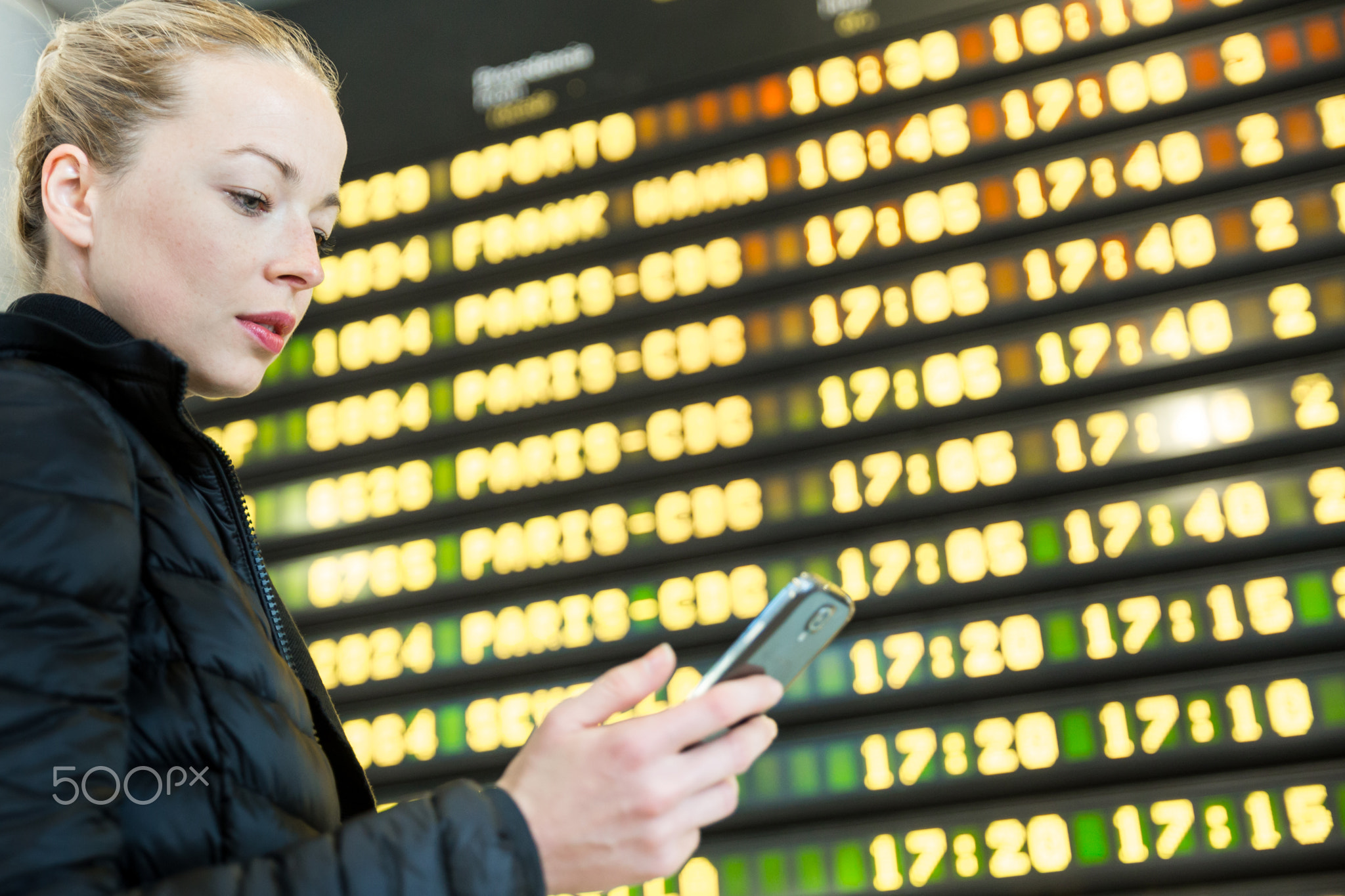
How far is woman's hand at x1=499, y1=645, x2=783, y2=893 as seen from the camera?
0.56 m

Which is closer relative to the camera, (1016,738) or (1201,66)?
(1016,738)

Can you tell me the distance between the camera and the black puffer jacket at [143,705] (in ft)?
1.70

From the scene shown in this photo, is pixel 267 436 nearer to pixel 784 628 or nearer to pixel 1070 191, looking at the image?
pixel 1070 191

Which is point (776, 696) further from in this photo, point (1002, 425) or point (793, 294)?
point (793, 294)

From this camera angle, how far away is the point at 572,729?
58 cm

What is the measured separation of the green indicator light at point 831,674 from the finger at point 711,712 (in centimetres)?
138

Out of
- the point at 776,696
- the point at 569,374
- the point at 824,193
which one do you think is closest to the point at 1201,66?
A: the point at 824,193

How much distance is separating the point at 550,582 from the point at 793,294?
29.2 inches

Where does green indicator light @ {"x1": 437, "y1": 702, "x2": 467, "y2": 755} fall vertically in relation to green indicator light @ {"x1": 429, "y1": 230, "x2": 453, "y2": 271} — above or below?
below

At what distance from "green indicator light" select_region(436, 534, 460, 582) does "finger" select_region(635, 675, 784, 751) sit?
66.8 inches

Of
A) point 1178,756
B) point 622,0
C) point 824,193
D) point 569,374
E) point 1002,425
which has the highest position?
point 622,0

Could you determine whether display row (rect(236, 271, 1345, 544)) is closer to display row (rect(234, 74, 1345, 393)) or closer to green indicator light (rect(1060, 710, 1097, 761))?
display row (rect(234, 74, 1345, 393))

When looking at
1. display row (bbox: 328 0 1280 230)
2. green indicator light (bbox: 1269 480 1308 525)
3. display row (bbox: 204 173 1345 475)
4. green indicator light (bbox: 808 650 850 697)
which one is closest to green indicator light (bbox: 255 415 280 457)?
display row (bbox: 204 173 1345 475)

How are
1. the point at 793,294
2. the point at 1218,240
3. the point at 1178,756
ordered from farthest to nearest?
the point at 793,294 → the point at 1218,240 → the point at 1178,756
